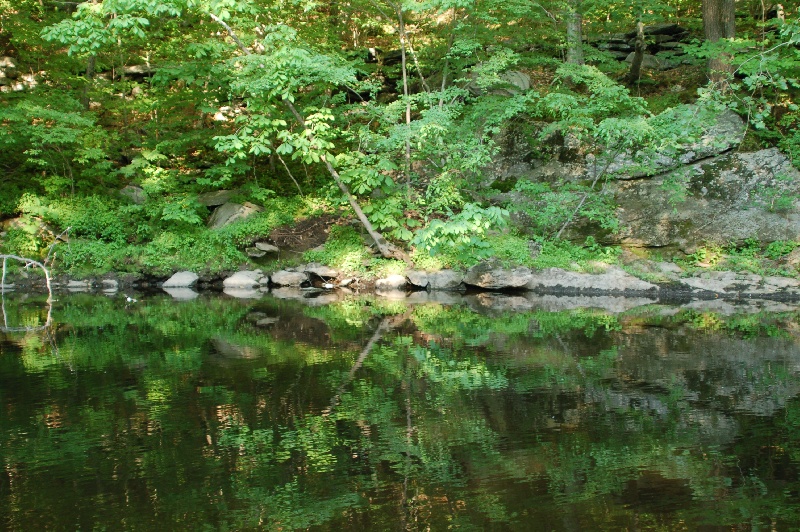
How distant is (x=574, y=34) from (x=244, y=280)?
1057cm

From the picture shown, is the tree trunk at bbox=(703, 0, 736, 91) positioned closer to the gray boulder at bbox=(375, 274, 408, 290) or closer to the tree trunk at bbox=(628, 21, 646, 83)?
the tree trunk at bbox=(628, 21, 646, 83)

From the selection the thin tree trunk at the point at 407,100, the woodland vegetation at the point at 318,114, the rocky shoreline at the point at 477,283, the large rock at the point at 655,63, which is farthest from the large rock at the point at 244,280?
the large rock at the point at 655,63

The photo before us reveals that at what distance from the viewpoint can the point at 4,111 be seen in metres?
16.4

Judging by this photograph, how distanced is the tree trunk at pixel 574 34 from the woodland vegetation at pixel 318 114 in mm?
54

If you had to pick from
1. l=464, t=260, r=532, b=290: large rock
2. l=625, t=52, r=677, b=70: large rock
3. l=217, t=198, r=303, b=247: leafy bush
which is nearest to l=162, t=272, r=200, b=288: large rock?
l=217, t=198, r=303, b=247: leafy bush

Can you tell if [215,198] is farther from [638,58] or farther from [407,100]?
[638,58]

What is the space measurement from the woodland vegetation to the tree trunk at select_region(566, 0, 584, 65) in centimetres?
5

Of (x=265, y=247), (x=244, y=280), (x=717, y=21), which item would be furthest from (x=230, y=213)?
(x=717, y=21)

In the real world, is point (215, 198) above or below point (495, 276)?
above

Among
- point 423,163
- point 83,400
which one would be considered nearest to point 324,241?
point 423,163

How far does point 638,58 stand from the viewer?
18984mm

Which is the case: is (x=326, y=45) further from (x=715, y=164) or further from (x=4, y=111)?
(x=715, y=164)

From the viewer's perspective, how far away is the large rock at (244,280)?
17.1 metres

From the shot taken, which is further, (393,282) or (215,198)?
(215,198)
